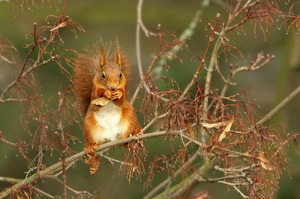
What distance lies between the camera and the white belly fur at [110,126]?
4.59m

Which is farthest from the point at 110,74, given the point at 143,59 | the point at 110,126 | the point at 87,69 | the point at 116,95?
the point at 143,59

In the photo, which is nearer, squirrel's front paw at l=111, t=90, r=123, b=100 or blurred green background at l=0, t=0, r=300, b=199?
squirrel's front paw at l=111, t=90, r=123, b=100

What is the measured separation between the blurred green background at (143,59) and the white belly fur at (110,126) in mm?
1705

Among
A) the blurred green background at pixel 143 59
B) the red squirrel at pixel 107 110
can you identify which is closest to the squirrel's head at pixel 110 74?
the red squirrel at pixel 107 110

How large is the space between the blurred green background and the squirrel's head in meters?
1.76

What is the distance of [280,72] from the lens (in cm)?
689

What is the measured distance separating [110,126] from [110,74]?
0.26 meters

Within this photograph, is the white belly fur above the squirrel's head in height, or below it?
below

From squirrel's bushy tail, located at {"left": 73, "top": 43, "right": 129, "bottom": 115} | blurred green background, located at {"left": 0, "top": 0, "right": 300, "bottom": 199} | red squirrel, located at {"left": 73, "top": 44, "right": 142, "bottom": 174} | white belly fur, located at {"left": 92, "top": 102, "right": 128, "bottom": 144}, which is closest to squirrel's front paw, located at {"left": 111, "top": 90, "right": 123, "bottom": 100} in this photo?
red squirrel, located at {"left": 73, "top": 44, "right": 142, "bottom": 174}

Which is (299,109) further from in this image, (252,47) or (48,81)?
(48,81)

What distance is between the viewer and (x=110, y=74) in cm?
452

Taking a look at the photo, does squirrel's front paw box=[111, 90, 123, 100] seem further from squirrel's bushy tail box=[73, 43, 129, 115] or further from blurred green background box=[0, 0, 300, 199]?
blurred green background box=[0, 0, 300, 199]

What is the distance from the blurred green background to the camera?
6.91m

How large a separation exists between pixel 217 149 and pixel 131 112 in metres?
1.07
